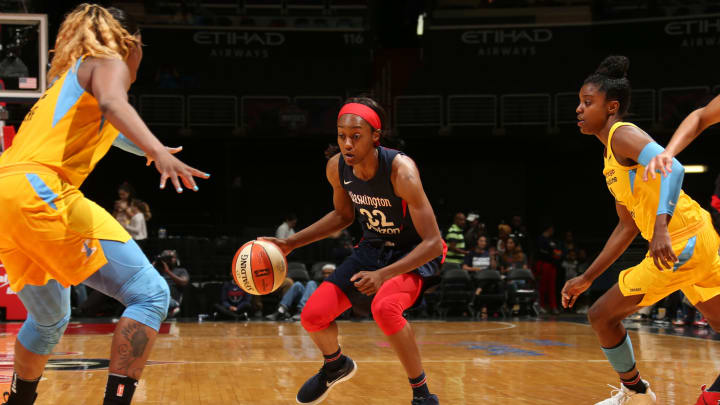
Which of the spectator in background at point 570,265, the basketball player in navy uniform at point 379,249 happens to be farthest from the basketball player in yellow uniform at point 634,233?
the spectator in background at point 570,265

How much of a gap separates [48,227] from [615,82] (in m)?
3.06

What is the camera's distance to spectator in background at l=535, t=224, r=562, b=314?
14562 millimetres

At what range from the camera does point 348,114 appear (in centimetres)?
436

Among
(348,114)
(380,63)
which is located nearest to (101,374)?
(348,114)

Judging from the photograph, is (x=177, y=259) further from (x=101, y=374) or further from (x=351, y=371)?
(x=351, y=371)

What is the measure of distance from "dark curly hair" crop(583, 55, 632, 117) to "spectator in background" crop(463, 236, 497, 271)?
32.3 feet

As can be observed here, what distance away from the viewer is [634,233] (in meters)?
4.49

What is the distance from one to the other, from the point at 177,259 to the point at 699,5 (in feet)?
46.3

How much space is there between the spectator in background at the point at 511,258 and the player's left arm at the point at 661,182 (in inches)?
407

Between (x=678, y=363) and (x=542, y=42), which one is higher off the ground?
(x=542, y=42)

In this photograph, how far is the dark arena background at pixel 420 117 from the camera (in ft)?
45.8

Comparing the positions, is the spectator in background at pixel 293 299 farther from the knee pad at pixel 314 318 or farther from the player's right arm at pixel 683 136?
the player's right arm at pixel 683 136

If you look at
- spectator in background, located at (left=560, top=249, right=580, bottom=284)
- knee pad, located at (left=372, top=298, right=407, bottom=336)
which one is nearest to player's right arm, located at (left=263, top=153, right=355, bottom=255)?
knee pad, located at (left=372, top=298, right=407, bottom=336)

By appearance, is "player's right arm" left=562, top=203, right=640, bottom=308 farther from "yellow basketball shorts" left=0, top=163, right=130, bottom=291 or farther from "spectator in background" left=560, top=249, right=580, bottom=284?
"spectator in background" left=560, top=249, right=580, bottom=284
